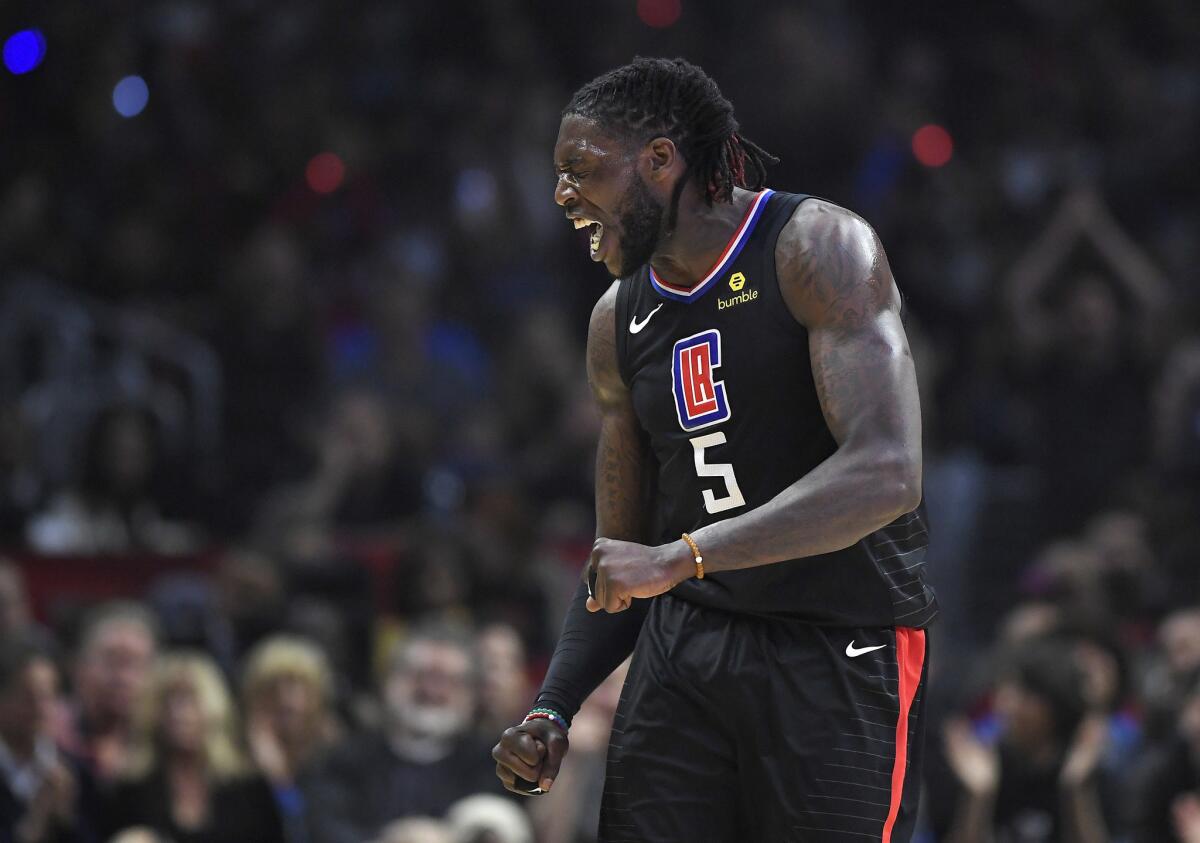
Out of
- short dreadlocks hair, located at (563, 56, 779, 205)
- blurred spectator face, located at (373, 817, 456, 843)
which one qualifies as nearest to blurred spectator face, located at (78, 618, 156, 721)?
blurred spectator face, located at (373, 817, 456, 843)

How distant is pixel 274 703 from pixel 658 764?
4.45 m

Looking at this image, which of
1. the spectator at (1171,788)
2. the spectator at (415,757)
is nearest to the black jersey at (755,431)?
the spectator at (1171,788)

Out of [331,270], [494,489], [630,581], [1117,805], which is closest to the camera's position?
[630,581]

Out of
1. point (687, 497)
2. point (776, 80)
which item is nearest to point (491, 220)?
point (776, 80)

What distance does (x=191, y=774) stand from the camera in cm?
727

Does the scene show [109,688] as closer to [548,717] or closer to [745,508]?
[548,717]

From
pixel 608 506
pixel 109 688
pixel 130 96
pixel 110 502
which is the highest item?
pixel 130 96

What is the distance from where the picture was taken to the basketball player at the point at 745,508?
3488 mm

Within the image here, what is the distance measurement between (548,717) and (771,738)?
0.55 metres

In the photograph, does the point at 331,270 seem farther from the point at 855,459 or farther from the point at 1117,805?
the point at 855,459

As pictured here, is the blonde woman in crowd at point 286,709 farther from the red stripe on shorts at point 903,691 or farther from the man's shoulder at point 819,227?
the man's shoulder at point 819,227

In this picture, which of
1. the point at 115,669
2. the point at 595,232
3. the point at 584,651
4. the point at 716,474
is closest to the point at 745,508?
the point at 716,474

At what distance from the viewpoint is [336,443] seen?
10.9 metres

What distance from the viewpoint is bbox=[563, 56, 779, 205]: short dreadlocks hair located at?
12.6ft
